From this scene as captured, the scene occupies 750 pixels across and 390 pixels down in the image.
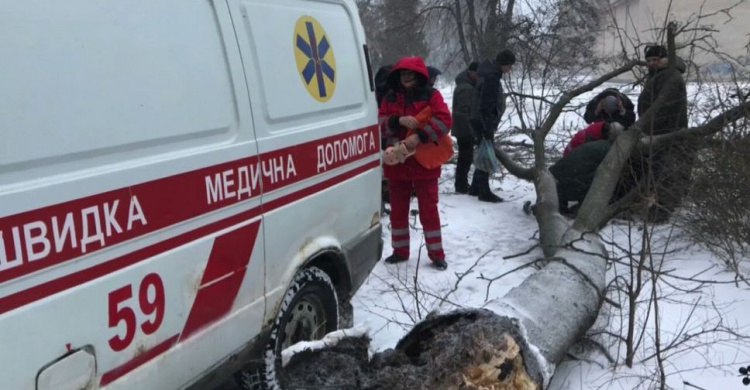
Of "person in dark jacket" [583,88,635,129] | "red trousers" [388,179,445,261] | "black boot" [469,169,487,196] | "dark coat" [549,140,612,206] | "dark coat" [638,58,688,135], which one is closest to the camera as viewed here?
"red trousers" [388,179,445,261]

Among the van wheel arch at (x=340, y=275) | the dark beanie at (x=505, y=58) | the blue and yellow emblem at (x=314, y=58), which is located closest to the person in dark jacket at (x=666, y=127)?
the dark beanie at (x=505, y=58)

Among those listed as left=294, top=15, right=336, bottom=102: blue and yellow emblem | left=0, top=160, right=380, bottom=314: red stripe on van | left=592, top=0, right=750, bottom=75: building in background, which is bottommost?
left=0, top=160, right=380, bottom=314: red stripe on van

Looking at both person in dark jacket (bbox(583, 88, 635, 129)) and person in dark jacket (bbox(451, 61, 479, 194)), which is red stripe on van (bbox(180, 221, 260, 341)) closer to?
person in dark jacket (bbox(451, 61, 479, 194))

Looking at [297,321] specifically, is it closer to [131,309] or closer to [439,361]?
[439,361]

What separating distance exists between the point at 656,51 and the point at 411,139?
8.24ft

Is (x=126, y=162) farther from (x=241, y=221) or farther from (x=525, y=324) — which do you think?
(x=525, y=324)

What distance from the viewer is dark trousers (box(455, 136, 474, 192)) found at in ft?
25.1

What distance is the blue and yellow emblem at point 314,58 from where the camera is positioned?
3.12 meters

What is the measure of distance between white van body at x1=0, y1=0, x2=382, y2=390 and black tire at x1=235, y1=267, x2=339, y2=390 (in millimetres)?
101

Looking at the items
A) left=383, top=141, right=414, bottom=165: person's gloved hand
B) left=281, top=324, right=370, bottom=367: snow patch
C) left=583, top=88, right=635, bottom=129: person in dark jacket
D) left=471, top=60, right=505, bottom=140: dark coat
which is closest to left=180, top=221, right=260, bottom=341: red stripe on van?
left=281, top=324, right=370, bottom=367: snow patch

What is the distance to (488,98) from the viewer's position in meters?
7.12

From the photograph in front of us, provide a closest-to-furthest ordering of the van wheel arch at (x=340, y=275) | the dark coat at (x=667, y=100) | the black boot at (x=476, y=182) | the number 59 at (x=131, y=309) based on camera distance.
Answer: the number 59 at (x=131, y=309), the van wheel arch at (x=340, y=275), the dark coat at (x=667, y=100), the black boot at (x=476, y=182)

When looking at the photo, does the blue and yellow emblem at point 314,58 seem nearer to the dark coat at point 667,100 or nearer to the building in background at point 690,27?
the building in background at point 690,27

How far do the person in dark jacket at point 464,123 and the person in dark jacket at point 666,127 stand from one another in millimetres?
A: 1893
